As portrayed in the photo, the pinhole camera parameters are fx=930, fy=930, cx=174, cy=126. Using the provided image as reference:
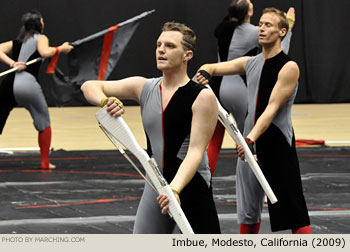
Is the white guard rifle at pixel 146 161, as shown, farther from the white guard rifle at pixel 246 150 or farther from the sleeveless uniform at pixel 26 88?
the sleeveless uniform at pixel 26 88

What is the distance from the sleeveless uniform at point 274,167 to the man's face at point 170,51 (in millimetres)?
1656

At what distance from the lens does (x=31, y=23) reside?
1053 centimetres

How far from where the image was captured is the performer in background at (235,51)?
870cm

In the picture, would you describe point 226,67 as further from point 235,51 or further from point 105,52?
point 235,51

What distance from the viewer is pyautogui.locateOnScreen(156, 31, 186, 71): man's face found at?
4711 millimetres

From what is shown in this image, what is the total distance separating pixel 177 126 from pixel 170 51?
1.26 ft

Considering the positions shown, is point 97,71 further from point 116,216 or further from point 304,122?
point 304,122

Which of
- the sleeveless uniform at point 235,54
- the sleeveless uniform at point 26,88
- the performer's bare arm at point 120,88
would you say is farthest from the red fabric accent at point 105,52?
the performer's bare arm at point 120,88

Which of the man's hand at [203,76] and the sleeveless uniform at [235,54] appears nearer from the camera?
the man's hand at [203,76]

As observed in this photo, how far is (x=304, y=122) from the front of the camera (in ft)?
53.6

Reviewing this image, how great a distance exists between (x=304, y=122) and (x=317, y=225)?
9.03m

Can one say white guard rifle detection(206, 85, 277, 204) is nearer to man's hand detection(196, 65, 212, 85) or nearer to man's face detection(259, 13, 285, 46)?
man's hand detection(196, 65, 212, 85)

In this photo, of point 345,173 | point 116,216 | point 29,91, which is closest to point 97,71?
point 116,216

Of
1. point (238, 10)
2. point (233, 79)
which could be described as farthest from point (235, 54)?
point (238, 10)
